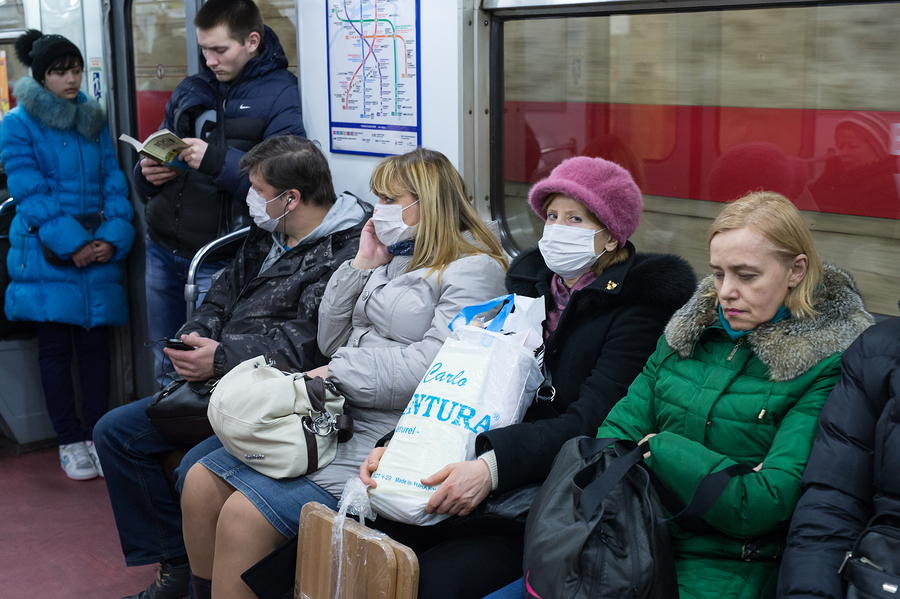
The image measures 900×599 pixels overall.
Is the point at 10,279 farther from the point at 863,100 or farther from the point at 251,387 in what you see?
the point at 863,100

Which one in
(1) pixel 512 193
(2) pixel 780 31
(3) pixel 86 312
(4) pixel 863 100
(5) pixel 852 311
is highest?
(2) pixel 780 31

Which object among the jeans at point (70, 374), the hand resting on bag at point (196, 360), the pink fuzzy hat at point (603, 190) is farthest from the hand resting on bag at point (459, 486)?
the jeans at point (70, 374)

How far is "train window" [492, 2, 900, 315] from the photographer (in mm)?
2232

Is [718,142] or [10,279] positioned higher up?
[718,142]

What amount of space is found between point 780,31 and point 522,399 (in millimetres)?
1272

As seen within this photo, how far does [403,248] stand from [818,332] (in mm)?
1449

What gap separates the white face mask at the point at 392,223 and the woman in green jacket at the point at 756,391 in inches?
45.7

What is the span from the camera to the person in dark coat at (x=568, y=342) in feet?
6.89

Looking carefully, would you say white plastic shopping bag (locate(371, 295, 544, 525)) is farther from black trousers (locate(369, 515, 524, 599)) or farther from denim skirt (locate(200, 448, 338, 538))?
denim skirt (locate(200, 448, 338, 538))

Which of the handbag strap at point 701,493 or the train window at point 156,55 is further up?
the train window at point 156,55

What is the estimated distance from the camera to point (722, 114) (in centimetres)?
256

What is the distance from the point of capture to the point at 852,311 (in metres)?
1.89

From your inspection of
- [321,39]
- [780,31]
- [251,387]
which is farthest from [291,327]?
[780,31]

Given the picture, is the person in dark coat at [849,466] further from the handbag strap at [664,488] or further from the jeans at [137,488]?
the jeans at [137,488]
